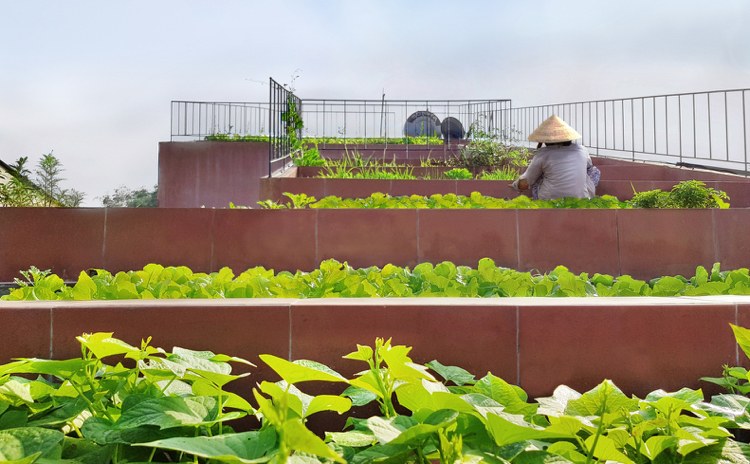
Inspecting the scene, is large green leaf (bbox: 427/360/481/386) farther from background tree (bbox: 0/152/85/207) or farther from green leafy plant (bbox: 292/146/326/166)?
green leafy plant (bbox: 292/146/326/166)

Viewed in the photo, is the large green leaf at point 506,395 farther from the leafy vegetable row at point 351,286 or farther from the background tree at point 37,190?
the background tree at point 37,190

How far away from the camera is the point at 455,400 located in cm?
120

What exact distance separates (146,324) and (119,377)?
0.55m

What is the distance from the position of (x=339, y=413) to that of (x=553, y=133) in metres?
5.97

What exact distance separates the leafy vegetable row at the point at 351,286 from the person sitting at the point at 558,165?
12.7 feet

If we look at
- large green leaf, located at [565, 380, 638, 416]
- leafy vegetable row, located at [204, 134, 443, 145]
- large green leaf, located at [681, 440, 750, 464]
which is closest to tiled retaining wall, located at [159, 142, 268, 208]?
leafy vegetable row, located at [204, 134, 443, 145]

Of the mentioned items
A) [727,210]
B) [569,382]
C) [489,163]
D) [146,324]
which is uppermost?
[489,163]

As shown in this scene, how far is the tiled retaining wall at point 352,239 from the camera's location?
198 inches

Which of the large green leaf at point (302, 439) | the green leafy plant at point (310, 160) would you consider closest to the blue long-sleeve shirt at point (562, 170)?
the green leafy plant at point (310, 160)

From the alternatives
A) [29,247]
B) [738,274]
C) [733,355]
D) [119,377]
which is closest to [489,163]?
[29,247]

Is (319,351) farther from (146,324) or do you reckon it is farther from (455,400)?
(455,400)

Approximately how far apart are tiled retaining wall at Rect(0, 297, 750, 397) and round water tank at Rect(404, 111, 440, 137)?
16.8 metres

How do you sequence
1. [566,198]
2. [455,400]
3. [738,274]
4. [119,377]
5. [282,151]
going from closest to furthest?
[455,400] → [119,377] → [738,274] → [566,198] → [282,151]

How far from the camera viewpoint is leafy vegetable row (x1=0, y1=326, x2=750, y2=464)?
1099 millimetres
